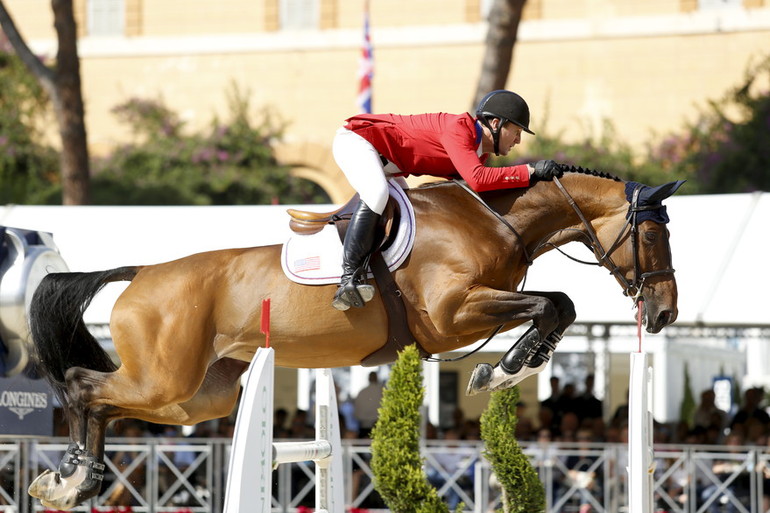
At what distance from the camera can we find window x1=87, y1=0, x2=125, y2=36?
22.4 meters

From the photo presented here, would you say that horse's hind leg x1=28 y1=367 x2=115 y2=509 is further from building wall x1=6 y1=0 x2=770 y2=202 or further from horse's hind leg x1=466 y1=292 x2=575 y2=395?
building wall x1=6 y1=0 x2=770 y2=202

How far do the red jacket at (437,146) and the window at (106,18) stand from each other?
18543 mm

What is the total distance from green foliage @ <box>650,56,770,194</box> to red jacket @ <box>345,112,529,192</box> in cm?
1418

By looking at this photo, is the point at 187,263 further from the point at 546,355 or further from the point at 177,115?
the point at 177,115

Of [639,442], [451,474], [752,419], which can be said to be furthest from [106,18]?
[639,442]

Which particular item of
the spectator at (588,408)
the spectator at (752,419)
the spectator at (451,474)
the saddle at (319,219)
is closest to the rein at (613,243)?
the saddle at (319,219)

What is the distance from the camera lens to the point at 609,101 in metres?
20.4

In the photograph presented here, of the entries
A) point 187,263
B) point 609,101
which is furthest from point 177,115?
point 187,263

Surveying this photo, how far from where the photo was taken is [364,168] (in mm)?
4848

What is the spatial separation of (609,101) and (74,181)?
389 inches

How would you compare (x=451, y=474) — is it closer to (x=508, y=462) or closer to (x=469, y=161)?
(x=508, y=462)

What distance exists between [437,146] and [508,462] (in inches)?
64.2

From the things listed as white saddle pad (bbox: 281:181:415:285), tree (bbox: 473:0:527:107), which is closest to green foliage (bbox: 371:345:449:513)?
white saddle pad (bbox: 281:181:415:285)

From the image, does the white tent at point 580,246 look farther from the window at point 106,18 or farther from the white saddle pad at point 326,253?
the window at point 106,18
